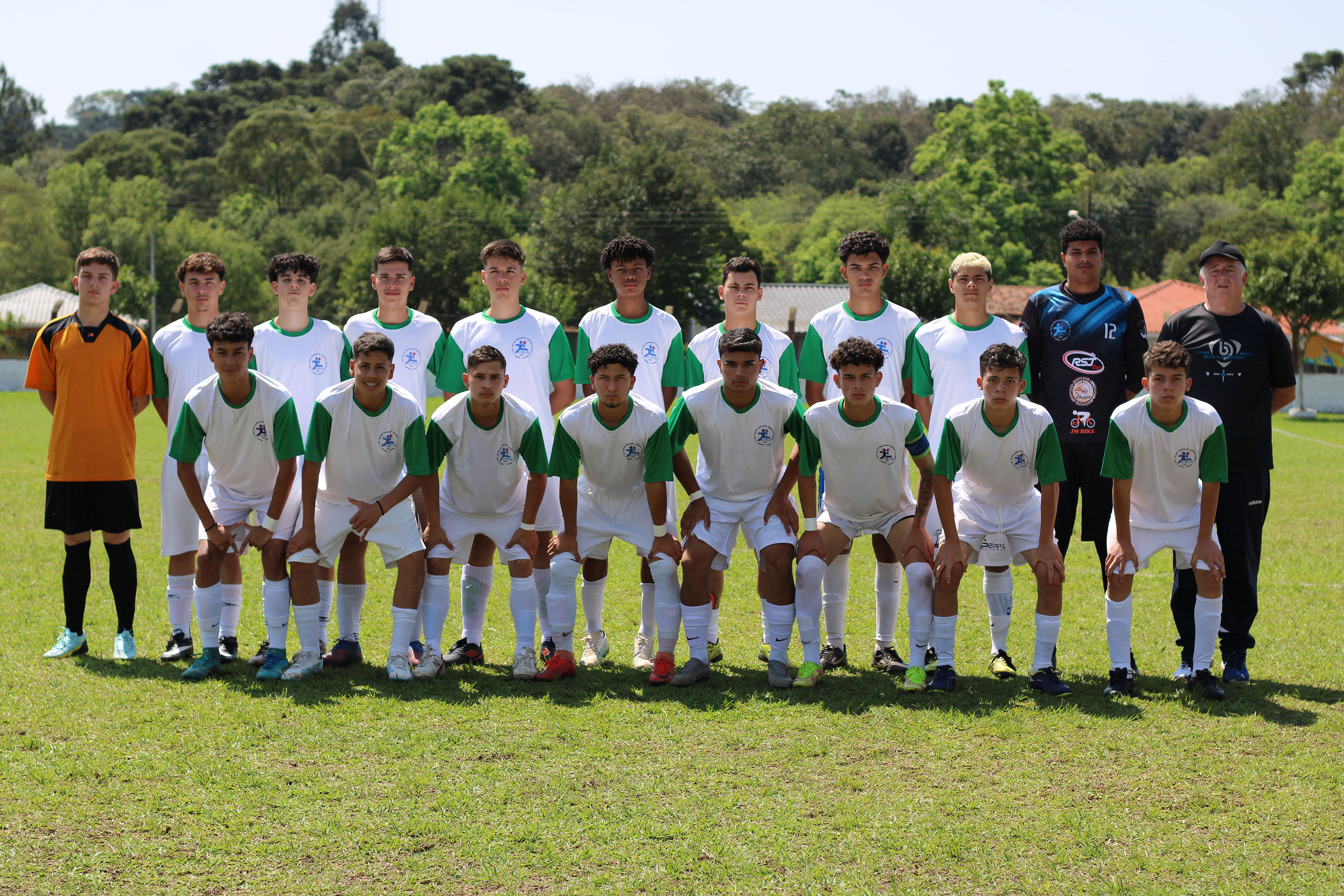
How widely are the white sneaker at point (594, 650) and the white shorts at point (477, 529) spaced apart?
0.71 meters

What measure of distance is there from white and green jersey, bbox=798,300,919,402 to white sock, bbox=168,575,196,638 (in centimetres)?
362

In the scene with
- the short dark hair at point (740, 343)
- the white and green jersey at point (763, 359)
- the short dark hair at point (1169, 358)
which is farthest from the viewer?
the white and green jersey at point (763, 359)

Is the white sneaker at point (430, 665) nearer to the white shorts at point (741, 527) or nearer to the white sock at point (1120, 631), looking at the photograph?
the white shorts at point (741, 527)

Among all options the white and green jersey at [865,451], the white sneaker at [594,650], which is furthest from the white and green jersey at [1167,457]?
the white sneaker at [594,650]

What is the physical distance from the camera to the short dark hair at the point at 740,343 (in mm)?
5738

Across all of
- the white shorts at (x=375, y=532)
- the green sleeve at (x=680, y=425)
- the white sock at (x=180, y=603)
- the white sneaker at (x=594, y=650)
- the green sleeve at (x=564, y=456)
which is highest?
the green sleeve at (x=680, y=425)

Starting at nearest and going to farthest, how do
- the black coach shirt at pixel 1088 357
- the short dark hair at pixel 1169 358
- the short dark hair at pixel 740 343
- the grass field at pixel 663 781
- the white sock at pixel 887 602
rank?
the grass field at pixel 663 781 < the short dark hair at pixel 1169 358 < the short dark hair at pixel 740 343 < the black coach shirt at pixel 1088 357 < the white sock at pixel 887 602

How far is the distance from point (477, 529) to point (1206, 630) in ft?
12.0

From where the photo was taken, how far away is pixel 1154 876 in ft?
11.9

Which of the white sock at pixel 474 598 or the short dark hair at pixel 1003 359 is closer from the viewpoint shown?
the short dark hair at pixel 1003 359

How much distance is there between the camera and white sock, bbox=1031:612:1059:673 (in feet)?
18.7

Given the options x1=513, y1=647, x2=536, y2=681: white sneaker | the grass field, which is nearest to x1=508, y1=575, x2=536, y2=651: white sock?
x1=513, y1=647, x2=536, y2=681: white sneaker

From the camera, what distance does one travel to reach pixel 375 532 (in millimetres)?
5879

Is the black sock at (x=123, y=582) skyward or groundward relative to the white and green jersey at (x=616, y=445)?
groundward
